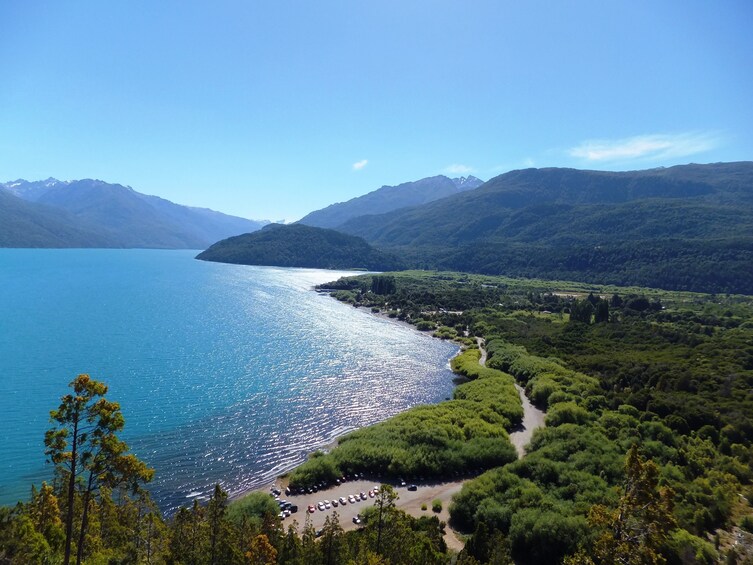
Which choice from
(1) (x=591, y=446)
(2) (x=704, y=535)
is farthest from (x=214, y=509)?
(1) (x=591, y=446)

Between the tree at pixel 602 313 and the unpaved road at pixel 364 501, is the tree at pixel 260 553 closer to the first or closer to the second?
the unpaved road at pixel 364 501

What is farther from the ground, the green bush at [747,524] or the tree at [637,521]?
the tree at [637,521]

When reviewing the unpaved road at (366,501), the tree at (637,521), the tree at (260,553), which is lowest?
the unpaved road at (366,501)

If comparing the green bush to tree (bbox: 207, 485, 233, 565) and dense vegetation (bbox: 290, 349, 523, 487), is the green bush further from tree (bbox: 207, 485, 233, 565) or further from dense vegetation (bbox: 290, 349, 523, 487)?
tree (bbox: 207, 485, 233, 565)

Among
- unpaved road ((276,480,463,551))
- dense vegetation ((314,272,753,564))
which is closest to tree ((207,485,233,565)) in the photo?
unpaved road ((276,480,463,551))

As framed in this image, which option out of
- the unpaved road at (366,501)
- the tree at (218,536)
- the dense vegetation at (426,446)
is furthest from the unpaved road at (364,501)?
the tree at (218,536)

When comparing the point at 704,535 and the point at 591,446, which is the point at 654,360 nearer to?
the point at 591,446

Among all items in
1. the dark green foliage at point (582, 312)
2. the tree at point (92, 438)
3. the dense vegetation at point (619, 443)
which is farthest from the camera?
the dark green foliage at point (582, 312)
